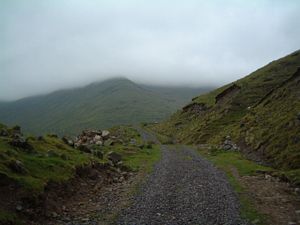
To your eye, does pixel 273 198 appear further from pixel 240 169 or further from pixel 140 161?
pixel 140 161

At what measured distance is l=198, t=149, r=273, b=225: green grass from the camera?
20375 millimetres

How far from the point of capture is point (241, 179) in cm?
3203

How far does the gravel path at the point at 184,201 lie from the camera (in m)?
19.3

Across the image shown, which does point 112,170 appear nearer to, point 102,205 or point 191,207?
point 102,205

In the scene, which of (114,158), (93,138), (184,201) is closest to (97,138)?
(93,138)

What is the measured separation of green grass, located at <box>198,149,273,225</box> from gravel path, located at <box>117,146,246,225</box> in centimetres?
59

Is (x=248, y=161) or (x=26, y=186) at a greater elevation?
(x=26, y=186)

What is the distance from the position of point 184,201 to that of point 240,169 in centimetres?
1569

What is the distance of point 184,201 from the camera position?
2322 cm

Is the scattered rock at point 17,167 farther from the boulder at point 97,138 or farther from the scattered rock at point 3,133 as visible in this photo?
the boulder at point 97,138

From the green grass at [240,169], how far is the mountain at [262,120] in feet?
7.43

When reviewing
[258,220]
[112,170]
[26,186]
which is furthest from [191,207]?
[112,170]

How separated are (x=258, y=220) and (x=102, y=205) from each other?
9.82 meters

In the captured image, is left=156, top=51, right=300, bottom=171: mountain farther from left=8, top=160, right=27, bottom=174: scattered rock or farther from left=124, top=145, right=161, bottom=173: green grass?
left=8, top=160, right=27, bottom=174: scattered rock
